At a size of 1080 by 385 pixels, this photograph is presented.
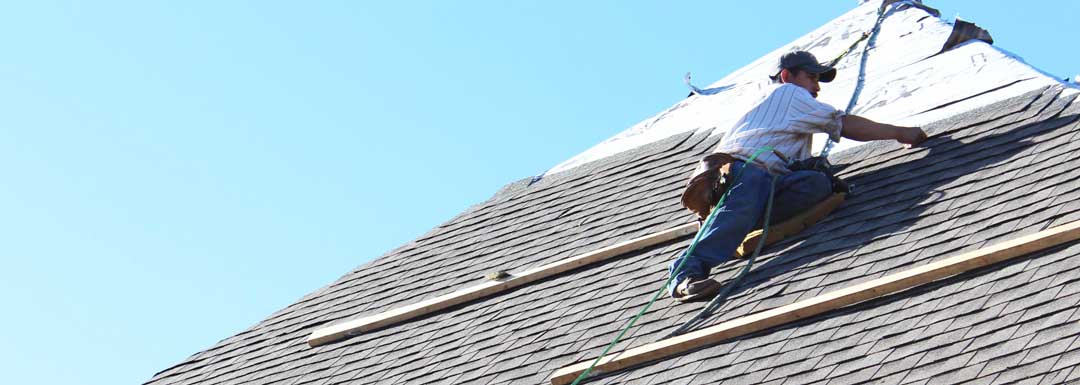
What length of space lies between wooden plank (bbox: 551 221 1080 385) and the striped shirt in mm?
1146

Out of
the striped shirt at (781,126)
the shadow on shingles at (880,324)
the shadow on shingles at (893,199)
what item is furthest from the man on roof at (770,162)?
the shadow on shingles at (880,324)

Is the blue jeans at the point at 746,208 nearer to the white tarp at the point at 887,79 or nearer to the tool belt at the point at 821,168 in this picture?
the tool belt at the point at 821,168

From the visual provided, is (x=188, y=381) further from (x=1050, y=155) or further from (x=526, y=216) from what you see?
(x=1050, y=155)

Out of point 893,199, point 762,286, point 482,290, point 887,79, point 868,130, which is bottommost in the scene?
point 762,286

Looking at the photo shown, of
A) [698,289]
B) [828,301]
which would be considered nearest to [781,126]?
[698,289]

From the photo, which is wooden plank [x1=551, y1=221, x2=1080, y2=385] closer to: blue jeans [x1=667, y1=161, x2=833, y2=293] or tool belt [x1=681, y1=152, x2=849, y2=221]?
blue jeans [x1=667, y1=161, x2=833, y2=293]

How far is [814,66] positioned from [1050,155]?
4.23ft

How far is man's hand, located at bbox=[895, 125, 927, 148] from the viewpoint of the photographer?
21.3ft

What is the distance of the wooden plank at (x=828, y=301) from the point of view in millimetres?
4984

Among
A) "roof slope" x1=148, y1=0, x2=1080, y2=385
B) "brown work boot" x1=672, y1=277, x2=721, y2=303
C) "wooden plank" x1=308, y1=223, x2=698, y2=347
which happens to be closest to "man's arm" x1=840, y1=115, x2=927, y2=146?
"roof slope" x1=148, y1=0, x2=1080, y2=385

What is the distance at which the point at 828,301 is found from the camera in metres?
5.26

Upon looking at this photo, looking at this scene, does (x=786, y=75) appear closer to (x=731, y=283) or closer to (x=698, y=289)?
(x=731, y=283)

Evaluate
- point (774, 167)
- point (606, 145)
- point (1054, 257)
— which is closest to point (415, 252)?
point (606, 145)

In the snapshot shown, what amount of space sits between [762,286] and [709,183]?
0.73 meters
